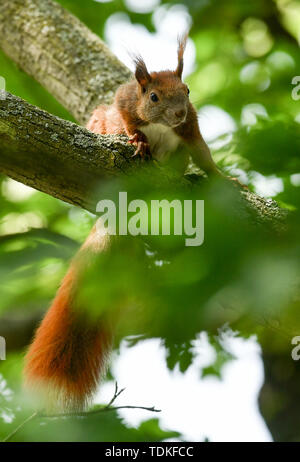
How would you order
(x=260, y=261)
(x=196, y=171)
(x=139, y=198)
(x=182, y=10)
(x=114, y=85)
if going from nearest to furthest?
(x=260, y=261)
(x=139, y=198)
(x=182, y=10)
(x=196, y=171)
(x=114, y=85)

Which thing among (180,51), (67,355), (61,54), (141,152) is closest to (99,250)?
(141,152)

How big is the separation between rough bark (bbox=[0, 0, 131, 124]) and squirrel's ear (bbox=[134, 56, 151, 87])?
1.12ft

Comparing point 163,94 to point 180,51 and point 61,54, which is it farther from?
point 61,54

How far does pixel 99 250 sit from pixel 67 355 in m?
0.92

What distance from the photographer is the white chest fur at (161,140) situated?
9.48ft

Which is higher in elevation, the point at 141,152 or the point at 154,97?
the point at 154,97

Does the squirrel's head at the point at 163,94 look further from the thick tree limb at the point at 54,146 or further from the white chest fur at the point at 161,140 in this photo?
the thick tree limb at the point at 54,146

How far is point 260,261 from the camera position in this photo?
0.57m

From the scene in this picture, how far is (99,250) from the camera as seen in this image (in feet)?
5.00

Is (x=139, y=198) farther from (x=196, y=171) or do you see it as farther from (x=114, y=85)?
(x=114, y=85)

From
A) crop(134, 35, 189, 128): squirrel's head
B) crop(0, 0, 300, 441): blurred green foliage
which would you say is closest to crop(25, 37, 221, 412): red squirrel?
crop(134, 35, 189, 128): squirrel's head

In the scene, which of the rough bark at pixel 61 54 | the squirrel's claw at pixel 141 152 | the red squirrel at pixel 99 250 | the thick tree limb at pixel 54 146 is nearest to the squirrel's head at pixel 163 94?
the red squirrel at pixel 99 250

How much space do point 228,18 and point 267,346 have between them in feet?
5.69
